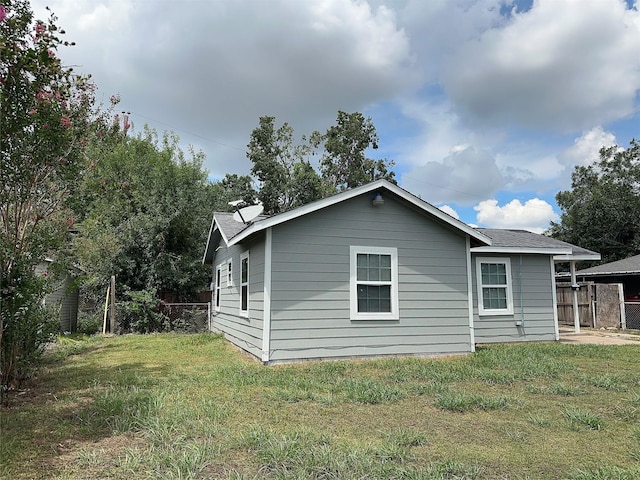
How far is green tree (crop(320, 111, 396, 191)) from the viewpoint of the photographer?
31875 mm

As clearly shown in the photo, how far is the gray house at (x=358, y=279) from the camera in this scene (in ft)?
26.1

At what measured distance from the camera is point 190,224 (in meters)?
16.6

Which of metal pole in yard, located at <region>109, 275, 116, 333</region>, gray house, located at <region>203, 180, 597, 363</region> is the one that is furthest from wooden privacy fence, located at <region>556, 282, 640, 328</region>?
metal pole in yard, located at <region>109, 275, 116, 333</region>

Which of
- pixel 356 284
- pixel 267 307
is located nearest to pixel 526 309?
pixel 356 284

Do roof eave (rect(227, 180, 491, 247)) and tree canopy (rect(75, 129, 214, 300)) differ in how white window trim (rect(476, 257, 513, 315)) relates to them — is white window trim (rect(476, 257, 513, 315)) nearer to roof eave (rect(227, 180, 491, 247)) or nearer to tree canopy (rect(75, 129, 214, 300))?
roof eave (rect(227, 180, 491, 247))

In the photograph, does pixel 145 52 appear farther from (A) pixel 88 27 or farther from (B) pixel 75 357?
(B) pixel 75 357

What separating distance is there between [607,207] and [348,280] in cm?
2647

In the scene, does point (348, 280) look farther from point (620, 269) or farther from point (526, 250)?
point (620, 269)

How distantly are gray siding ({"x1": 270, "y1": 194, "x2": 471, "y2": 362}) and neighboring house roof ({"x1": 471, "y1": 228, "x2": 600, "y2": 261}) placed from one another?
1.97 meters

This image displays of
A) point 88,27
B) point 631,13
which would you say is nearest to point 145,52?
point 88,27

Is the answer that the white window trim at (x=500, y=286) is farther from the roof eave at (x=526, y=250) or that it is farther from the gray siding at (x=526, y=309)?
the roof eave at (x=526, y=250)

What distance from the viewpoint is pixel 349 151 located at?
105 ft

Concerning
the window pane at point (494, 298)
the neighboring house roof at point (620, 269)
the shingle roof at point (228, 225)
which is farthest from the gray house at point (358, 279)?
the neighboring house roof at point (620, 269)

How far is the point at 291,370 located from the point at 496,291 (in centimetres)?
616
